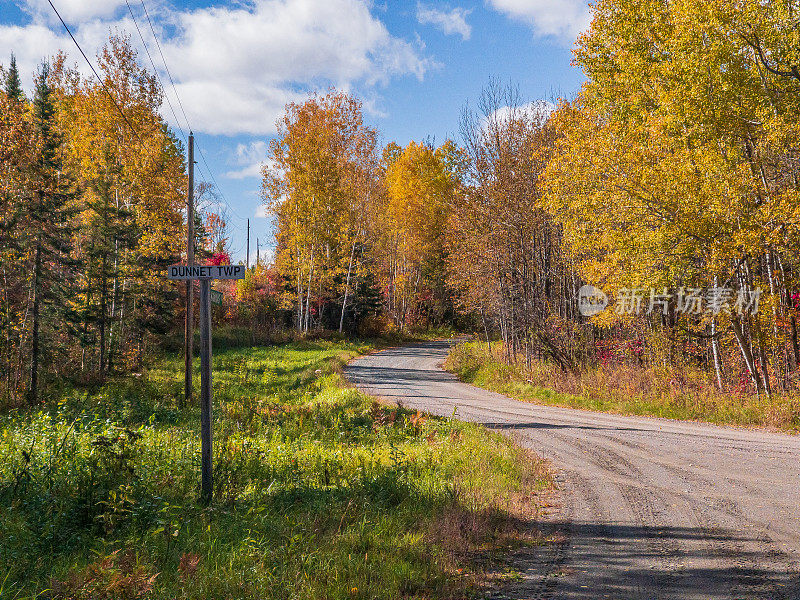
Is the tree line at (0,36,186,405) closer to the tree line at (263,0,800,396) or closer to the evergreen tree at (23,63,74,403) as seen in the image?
the evergreen tree at (23,63,74,403)

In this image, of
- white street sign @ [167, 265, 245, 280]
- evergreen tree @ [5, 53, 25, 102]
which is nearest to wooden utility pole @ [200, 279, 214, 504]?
white street sign @ [167, 265, 245, 280]

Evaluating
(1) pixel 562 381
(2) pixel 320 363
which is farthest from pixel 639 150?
(2) pixel 320 363

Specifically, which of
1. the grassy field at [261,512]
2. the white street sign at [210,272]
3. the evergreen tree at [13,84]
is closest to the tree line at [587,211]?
the evergreen tree at [13,84]

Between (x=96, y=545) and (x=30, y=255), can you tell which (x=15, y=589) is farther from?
(x=30, y=255)

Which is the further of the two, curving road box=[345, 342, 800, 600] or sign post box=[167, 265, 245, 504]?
sign post box=[167, 265, 245, 504]

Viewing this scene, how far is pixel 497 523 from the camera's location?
20.9 ft

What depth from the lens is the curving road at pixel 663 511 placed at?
15.8 feet

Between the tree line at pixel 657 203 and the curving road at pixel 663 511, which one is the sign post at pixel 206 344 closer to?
the curving road at pixel 663 511

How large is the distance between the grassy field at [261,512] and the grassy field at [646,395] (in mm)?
6038

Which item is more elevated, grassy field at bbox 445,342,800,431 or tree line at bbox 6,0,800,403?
tree line at bbox 6,0,800,403

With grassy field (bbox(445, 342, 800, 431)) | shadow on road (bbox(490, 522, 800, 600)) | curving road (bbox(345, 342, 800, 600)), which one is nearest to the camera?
shadow on road (bbox(490, 522, 800, 600))

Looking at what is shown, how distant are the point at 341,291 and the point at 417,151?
16.0 metres

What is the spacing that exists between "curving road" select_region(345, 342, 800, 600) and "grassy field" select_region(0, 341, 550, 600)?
0.63 meters

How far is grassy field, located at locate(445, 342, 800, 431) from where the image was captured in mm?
12672
